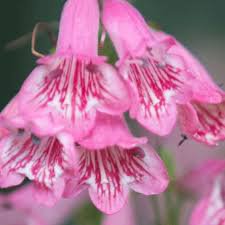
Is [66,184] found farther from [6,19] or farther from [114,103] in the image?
[6,19]

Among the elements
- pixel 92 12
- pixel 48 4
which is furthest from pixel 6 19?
pixel 92 12

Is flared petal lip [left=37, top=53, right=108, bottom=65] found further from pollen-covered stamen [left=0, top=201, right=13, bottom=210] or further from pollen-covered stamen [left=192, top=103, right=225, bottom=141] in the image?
pollen-covered stamen [left=0, top=201, right=13, bottom=210]

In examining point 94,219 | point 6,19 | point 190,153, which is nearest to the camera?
point 94,219

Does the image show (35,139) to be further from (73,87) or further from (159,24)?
(159,24)

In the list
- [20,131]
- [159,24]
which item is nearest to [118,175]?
[20,131]

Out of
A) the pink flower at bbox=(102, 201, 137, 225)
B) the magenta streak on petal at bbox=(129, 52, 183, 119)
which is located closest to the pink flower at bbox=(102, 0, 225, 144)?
the magenta streak on petal at bbox=(129, 52, 183, 119)

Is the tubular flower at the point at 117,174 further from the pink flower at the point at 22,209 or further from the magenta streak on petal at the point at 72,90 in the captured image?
the pink flower at the point at 22,209
